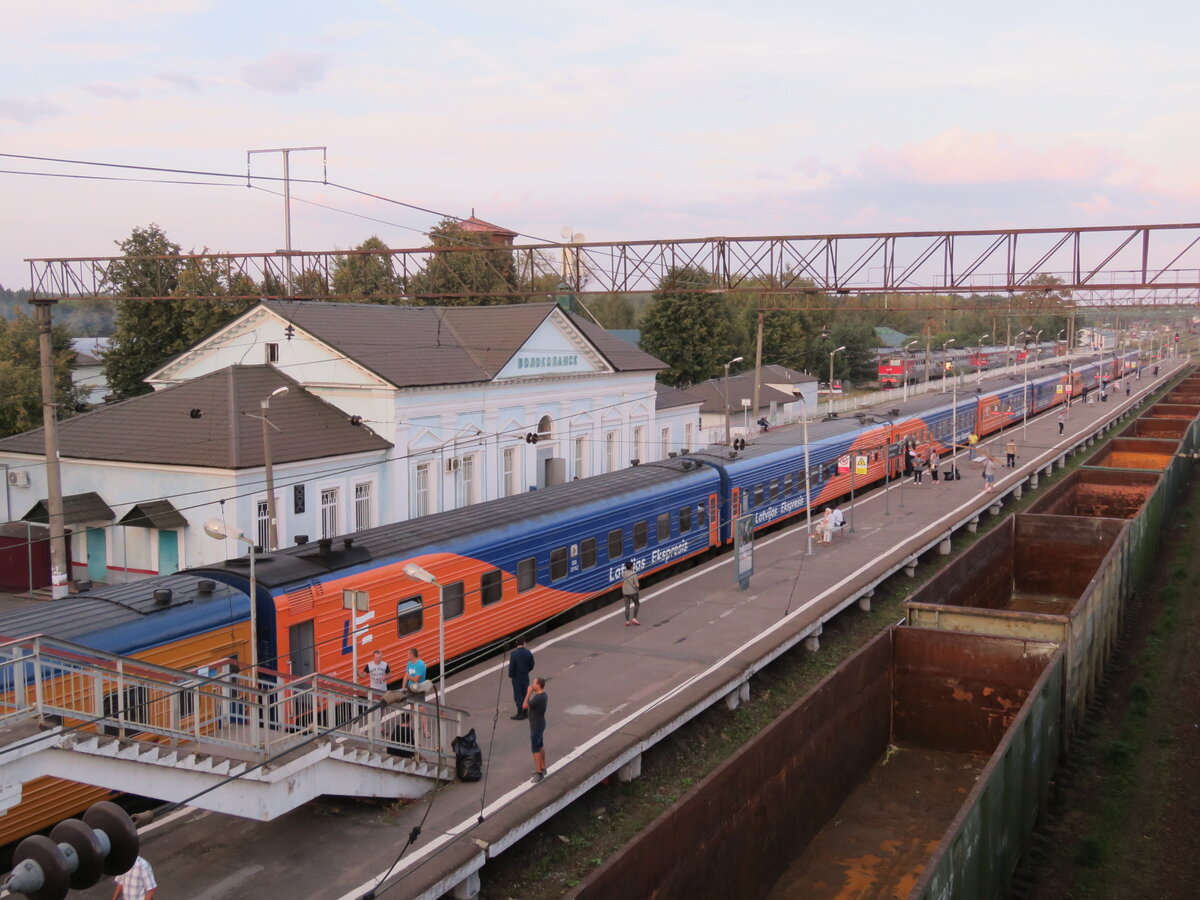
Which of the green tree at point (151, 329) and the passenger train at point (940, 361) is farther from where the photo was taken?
the passenger train at point (940, 361)

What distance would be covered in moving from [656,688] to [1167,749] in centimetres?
941

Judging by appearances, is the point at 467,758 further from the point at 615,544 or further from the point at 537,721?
the point at 615,544

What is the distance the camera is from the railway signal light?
18.6ft

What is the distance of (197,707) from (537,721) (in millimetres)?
4704

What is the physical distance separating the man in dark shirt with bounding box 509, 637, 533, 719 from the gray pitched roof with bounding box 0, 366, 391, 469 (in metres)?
13.2

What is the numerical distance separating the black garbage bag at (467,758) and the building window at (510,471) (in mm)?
22430

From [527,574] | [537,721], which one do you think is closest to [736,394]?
[527,574]

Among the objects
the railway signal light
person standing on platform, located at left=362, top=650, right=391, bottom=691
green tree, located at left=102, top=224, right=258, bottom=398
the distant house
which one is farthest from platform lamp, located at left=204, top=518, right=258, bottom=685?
the distant house

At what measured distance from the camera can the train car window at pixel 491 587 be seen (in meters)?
20.8

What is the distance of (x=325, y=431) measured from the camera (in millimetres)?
31391

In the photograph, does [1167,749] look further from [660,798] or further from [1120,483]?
[1120,483]

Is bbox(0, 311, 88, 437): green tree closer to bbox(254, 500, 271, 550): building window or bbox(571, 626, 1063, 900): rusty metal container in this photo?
bbox(254, 500, 271, 550): building window

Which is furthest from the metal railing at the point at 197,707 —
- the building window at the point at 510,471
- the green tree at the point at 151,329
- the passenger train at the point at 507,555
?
the green tree at the point at 151,329

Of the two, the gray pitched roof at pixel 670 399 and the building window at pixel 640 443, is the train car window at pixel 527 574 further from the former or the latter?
the gray pitched roof at pixel 670 399
